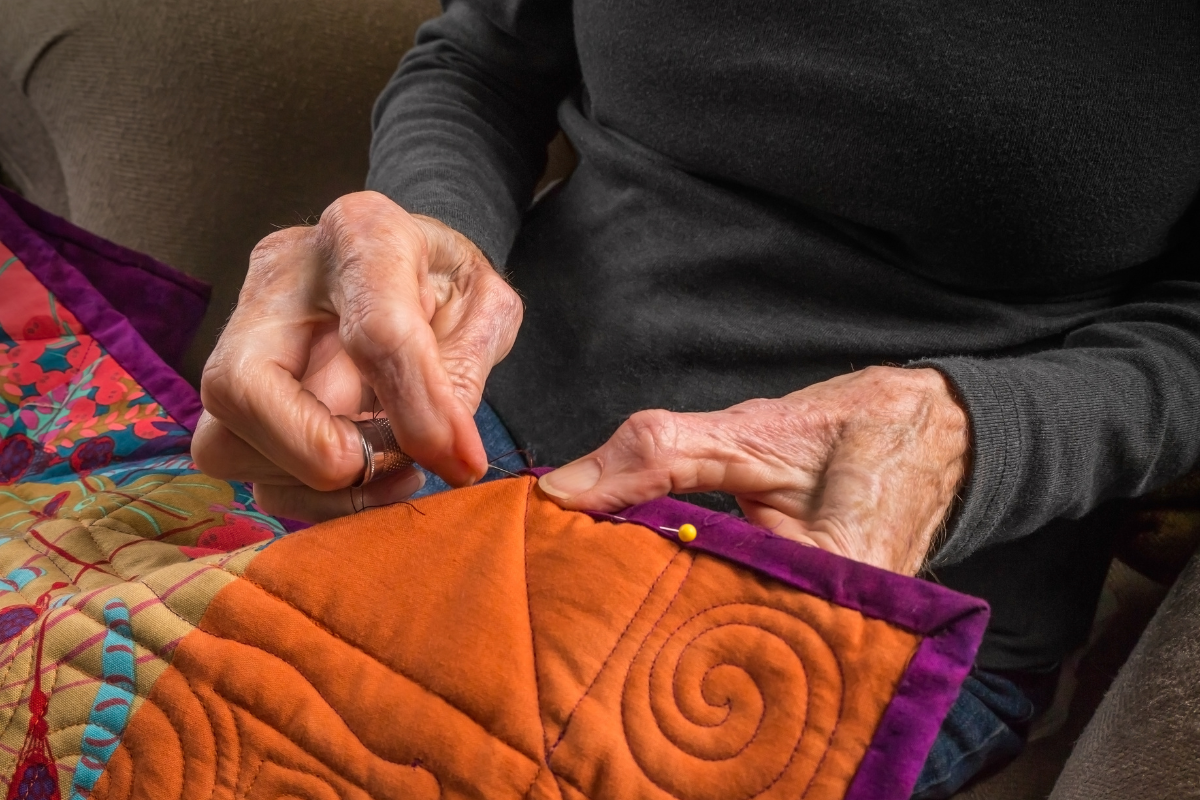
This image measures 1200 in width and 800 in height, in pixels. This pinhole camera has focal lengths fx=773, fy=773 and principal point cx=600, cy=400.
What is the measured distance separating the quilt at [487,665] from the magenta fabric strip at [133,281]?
0.34 meters

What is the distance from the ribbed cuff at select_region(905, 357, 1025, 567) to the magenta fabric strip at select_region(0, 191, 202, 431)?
0.66 m

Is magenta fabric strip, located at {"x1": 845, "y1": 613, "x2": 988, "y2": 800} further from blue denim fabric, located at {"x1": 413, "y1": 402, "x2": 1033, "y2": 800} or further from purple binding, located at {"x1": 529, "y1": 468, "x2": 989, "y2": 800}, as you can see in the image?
blue denim fabric, located at {"x1": 413, "y1": 402, "x2": 1033, "y2": 800}

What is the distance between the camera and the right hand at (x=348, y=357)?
0.45 m

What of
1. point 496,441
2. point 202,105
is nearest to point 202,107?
point 202,105

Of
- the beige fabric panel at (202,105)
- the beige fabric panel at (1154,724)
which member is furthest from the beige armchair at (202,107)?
the beige fabric panel at (1154,724)

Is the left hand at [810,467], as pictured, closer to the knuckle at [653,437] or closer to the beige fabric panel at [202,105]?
the knuckle at [653,437]

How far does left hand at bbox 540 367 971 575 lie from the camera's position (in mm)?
447

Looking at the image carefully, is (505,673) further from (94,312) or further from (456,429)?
(94,312)

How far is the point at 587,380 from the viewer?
2.35 ft

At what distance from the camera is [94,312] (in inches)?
29.8

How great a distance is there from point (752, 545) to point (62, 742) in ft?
1.34

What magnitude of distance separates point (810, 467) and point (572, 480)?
145 millimetres

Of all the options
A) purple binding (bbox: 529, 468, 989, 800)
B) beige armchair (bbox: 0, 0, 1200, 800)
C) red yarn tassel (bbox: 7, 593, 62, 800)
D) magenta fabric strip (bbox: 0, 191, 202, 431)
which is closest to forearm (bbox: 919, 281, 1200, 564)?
purple binding (bbox: 529, 468, 989, 800)

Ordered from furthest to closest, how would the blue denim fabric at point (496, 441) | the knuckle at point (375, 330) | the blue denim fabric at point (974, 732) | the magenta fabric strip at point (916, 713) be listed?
1. the blue denim fabric at point (496, 441)
2. the blue denim fabric at point (974, 732)
3. the knuckle at point (375, 330)
4. the magenta fabric strip at point (916, 713)
